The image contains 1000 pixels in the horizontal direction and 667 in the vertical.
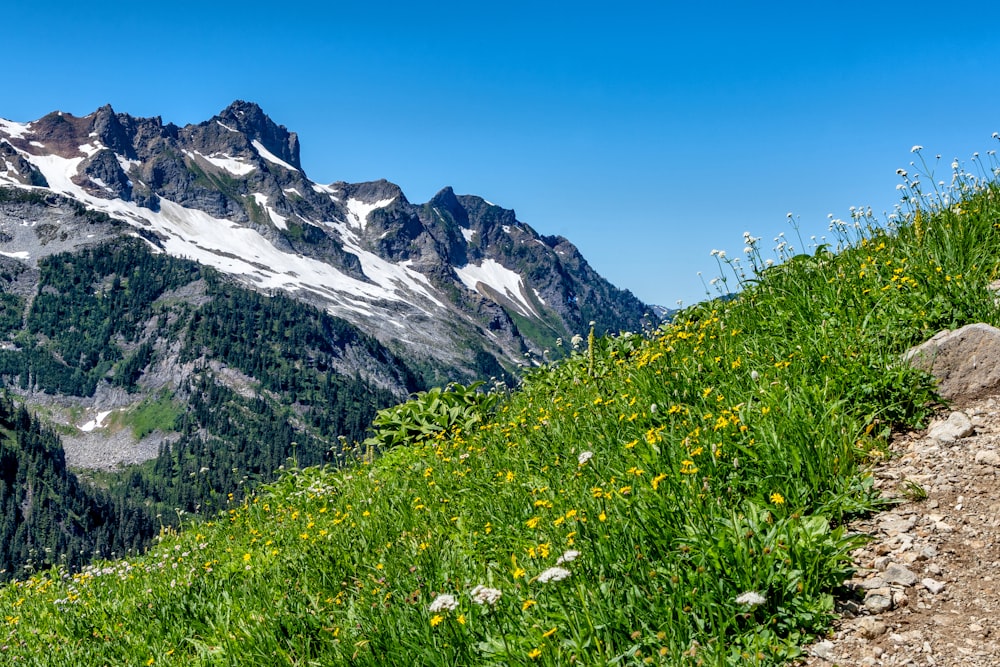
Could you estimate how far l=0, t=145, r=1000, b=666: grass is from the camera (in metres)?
4.45

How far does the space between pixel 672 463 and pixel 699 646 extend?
1.79m

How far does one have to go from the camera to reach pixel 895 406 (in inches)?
234

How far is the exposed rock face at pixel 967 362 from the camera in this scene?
593 centimetres

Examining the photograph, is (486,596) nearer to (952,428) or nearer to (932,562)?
(932,562)

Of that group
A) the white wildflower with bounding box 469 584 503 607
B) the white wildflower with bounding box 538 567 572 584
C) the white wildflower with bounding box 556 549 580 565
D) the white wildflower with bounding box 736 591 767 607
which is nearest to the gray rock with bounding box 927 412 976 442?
the white wildflower with bounding box 736 591 767 607

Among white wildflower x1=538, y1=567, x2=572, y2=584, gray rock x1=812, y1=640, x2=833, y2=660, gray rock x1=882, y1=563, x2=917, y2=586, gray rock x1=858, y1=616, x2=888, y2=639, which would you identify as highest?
white wildflower x1=538, y1=567, x2=572, y2=584

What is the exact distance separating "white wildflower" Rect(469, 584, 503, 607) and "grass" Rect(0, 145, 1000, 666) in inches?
4.5

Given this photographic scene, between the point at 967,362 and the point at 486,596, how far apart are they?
4.50 metres

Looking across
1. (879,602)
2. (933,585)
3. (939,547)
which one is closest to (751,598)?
(879,602)

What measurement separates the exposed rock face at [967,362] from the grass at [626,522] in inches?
10.6

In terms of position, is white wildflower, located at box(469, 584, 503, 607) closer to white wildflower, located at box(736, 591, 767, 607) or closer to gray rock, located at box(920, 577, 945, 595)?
white wildflower, located at box(736, 591, 767, 607)

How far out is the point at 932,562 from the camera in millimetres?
4523

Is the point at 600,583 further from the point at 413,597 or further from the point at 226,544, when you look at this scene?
the point at 226,544

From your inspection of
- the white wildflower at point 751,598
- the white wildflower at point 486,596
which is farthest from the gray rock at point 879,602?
the white wildflower at point 486,596
